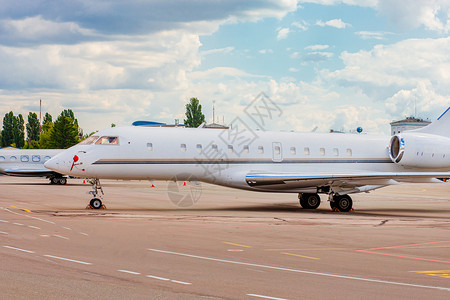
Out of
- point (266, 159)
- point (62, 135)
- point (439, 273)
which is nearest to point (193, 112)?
point (62, 135)

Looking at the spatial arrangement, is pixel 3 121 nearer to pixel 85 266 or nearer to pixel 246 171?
pixel 246 171

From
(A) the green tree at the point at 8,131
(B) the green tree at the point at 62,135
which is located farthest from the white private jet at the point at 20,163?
(A) the green tree at the point at 8,131

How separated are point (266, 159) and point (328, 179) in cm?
320

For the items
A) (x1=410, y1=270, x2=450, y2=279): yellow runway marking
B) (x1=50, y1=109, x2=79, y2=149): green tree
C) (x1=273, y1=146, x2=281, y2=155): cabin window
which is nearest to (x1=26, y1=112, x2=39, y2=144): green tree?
(x1=50, y1=109, x2=79, y2=149): green tree

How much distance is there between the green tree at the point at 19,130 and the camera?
161000 millimetres

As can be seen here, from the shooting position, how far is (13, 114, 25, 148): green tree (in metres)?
161

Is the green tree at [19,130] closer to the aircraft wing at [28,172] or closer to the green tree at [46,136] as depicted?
the green tree at [46,136]

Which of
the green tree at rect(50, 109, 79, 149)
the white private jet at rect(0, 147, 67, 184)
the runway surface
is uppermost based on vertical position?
the green tree at rect(50, 109, 79, 149)

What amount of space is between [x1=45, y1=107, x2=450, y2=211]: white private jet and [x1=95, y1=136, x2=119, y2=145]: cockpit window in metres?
0.04

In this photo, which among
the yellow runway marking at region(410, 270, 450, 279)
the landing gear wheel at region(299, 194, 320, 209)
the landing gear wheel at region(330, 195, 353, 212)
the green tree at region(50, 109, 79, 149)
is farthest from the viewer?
Result: the green tree at region(50, 109, 79, 149)

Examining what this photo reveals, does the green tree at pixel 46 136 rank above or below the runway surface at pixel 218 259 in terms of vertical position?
above

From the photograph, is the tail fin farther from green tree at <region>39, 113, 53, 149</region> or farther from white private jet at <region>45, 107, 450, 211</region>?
green tree at <region>39, 113, 53, 149</region>

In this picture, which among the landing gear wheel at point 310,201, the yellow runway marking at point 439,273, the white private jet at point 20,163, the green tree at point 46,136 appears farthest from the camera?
the green tree at point 46,136

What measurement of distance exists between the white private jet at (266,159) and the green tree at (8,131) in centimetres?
14922
